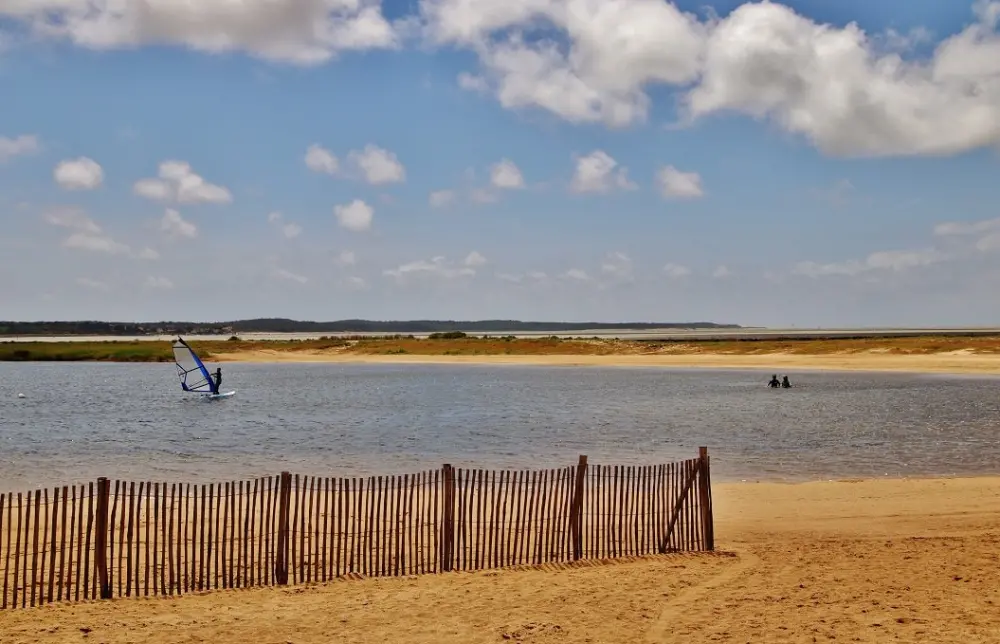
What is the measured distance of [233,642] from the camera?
34.4 ft

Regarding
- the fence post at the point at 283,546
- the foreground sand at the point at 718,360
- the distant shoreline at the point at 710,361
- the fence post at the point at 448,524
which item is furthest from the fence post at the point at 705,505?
the foreground sand at the point at 718,360

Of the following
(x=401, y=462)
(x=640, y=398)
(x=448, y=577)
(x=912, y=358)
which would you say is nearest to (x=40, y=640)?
(x=448, y=577)

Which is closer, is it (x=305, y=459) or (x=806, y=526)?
(x=806, y=526)

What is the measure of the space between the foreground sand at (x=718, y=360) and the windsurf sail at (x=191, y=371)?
38.3 metres

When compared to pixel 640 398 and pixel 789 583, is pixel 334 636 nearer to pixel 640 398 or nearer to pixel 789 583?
pixel 789 583

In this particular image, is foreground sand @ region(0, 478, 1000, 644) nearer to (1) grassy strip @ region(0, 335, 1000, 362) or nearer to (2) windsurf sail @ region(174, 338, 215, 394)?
(2) windsurf sail @ region(174, 338, 215, 394)

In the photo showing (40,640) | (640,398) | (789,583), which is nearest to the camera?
(40,640)

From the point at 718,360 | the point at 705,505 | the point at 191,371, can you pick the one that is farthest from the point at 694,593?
the point at 718,360

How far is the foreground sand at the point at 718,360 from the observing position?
77.6 m

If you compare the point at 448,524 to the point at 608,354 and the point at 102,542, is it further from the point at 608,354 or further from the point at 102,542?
the point at 608,354

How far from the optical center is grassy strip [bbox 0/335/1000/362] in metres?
94.2

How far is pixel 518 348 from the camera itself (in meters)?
110

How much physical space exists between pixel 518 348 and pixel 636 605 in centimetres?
9786

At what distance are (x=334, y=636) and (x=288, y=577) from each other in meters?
2.55
